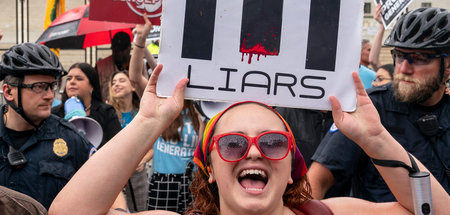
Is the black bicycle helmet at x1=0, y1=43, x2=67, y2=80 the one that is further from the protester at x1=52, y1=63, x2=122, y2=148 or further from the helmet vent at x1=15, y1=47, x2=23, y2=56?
the protester at x1=52, y1=63, x2=122, y2=148

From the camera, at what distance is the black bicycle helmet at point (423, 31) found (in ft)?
12.3

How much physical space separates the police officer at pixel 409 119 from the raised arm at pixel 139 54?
288 cm

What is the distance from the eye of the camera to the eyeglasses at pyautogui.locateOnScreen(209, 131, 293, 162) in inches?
104

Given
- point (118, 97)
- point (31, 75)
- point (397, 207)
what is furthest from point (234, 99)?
point (118, 97)

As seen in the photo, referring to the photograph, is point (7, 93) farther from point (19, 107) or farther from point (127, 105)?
point (127, 105)

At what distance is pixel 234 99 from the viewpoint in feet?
9.37

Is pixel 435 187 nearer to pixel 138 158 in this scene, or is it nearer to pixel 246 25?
pixel 246 25

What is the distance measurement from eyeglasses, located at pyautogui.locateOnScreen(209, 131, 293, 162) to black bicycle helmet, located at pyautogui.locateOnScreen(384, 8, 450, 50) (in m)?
1.52

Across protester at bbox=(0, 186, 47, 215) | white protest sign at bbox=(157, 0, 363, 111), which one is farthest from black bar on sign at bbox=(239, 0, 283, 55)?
protester at bbox=(0, 186, 47, 215)

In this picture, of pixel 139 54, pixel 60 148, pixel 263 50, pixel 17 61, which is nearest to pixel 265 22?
pixel 263 50

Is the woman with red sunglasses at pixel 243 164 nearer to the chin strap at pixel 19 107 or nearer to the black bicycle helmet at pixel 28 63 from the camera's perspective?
the chin strap at pixel 19 107

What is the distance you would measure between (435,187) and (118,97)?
5447mm

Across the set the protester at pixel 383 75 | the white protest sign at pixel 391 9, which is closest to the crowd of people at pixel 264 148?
the protester at pixel 383 75

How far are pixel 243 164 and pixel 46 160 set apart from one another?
6.69 feet
